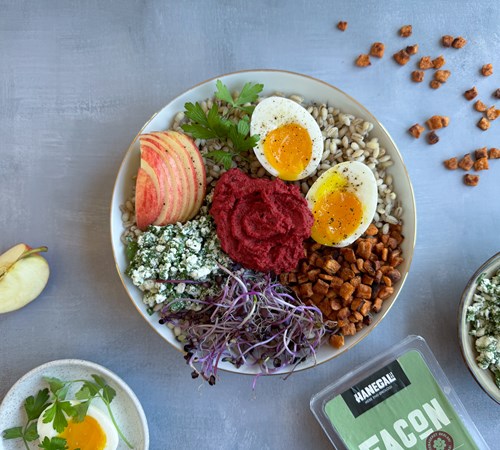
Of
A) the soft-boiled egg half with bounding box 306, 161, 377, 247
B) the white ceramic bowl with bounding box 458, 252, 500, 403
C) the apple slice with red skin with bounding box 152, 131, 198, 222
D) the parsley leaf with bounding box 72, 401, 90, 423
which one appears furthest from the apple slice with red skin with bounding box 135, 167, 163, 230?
the white ceramic bowl with bounding box 458, 252, 500, 403

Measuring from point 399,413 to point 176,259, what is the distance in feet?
3.08

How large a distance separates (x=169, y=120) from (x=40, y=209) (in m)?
0.61

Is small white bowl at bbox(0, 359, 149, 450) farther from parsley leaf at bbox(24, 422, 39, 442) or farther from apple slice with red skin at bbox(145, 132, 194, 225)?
apple slice with red skin at bbox(145, 132, 194, 225)

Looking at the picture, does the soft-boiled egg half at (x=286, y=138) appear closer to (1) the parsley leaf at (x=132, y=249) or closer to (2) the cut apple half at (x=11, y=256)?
(1) the parsley leaf at (x=132, y=249)

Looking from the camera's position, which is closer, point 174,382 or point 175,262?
point 175,262

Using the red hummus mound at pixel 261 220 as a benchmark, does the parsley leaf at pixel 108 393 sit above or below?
below

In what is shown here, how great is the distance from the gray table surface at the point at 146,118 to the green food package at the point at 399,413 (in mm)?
103

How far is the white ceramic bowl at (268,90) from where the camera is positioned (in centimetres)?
187

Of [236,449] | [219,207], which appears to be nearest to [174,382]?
[236,449]

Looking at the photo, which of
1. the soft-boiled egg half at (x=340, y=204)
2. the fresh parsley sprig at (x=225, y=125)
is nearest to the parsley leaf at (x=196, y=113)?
the fresh parsley sprig at (x=225, y=125)

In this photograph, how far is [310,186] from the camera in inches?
76.2

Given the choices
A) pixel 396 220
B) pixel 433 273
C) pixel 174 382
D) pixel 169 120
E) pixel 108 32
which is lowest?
pixel 174 382

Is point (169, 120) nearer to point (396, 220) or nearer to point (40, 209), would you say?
point (40, 209)

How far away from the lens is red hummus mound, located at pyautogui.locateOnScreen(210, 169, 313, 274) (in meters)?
1.78
